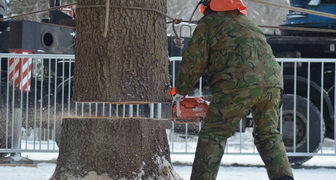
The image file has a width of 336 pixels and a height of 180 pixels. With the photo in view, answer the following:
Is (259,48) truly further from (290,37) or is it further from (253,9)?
(253,9)

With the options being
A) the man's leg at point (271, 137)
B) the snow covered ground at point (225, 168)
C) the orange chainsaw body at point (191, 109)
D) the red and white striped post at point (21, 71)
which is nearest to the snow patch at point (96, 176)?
the orange chainsaw body at point (191, 109)

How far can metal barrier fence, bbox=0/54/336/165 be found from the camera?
30.7 ft

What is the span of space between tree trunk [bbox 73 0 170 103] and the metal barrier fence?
3326 mm

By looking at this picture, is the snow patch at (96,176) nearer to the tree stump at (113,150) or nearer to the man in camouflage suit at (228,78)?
the tree stump at (113,150)

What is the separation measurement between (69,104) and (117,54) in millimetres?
3683

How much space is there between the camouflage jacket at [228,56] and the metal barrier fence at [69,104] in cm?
375

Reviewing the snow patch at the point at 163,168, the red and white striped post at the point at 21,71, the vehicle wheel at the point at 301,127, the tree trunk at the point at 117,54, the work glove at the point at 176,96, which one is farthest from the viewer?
the vehicle wheel at the point at 301,127

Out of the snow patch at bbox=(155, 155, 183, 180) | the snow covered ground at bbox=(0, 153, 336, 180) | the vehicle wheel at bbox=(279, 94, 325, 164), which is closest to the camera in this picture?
the snow patch at bbox=(155, 155, 183, 180)

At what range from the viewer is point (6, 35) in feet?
33.7

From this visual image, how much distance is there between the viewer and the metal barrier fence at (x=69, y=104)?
936 centimetres

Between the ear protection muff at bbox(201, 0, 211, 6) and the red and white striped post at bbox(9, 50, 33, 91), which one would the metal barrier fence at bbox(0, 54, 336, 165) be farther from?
the ear protection muff at bbox(201, 0, 211, 6)

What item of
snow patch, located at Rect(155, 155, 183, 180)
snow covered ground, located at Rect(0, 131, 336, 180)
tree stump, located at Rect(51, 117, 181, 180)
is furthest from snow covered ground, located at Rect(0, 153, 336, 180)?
snow patch, located at Rect(155, 155, 183, 180)

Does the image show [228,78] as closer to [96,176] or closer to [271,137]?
[271,137]

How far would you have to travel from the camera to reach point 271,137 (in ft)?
18.0
